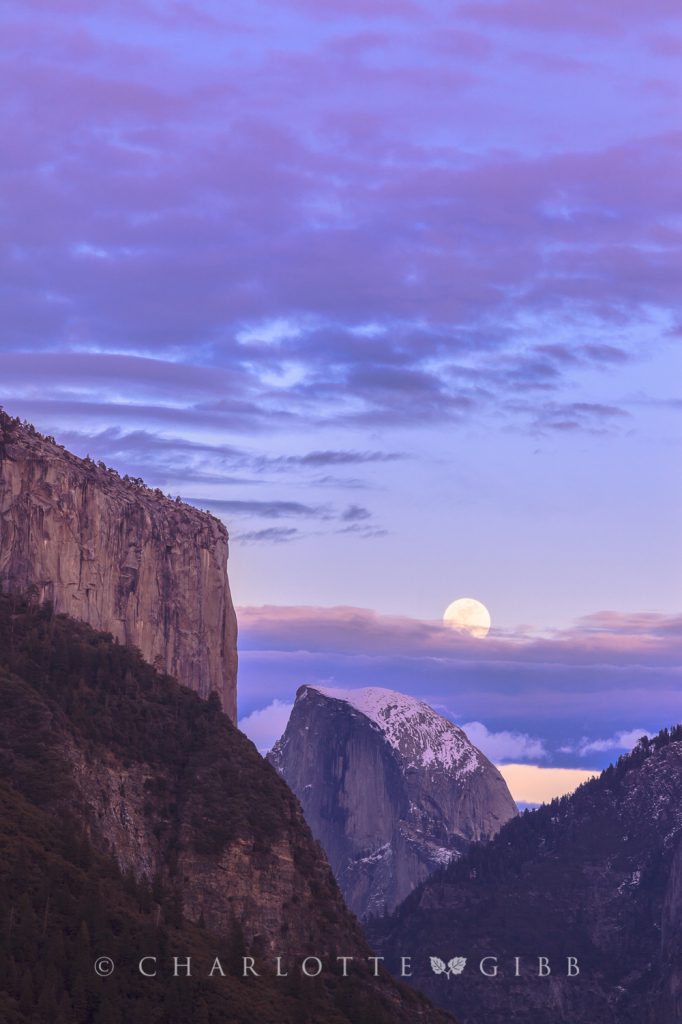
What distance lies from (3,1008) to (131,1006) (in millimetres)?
15442

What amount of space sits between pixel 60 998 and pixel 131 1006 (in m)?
8.27

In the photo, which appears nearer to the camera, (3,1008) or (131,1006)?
(3,1008)

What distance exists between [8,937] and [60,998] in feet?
32.9

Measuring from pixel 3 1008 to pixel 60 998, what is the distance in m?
7.29

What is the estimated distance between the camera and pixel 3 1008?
18600 cm

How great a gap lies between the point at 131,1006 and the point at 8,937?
12.5 m

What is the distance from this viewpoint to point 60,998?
19212 centimetres

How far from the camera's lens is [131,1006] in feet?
650

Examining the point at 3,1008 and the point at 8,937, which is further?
the point at 8,937

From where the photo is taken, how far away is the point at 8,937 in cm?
19962
